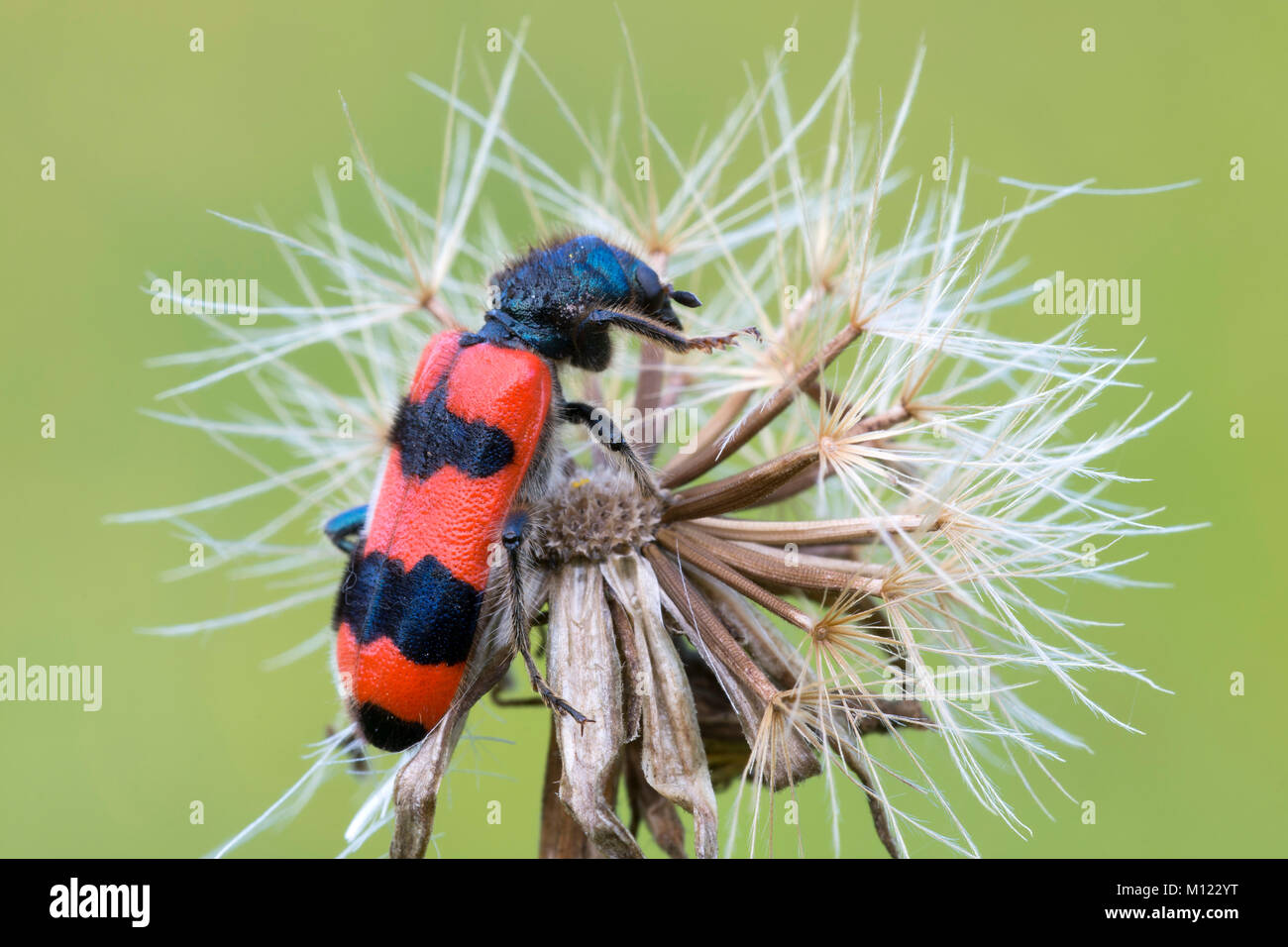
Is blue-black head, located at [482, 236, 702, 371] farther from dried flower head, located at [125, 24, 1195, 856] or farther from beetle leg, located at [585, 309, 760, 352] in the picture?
dried flower head, located at [125, 24, 1195, 856]

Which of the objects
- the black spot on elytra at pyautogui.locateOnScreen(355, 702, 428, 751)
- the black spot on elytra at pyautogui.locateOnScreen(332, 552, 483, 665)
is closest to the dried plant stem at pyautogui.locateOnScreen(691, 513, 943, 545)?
the black spot on elytra at pyautogui.locateOnScreen(332, 552, 483, 665)

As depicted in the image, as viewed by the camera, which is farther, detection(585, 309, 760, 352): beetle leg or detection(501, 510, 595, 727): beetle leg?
detection(585, 309, 760, 352): beetle leg

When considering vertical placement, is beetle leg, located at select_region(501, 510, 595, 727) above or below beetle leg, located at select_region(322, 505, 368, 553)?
below

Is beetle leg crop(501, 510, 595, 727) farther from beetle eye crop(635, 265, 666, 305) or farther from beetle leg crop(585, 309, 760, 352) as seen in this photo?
beetle eye crop(635, 265, 666, 305)

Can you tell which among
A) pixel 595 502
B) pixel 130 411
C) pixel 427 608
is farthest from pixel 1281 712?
pixel 130 411

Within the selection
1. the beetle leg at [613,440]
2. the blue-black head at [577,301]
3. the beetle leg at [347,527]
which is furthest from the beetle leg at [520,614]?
the beetle leg at [347,527]

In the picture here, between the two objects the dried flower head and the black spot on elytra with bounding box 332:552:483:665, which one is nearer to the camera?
the dried flower head

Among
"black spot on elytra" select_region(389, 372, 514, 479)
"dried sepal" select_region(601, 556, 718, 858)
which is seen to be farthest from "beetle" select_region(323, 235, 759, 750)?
"dried sepal" select_region(601, 556, 718, 858)

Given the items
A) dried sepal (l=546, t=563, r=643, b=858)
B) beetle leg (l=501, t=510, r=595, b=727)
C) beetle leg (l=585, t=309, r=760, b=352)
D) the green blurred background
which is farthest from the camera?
the green blurred background

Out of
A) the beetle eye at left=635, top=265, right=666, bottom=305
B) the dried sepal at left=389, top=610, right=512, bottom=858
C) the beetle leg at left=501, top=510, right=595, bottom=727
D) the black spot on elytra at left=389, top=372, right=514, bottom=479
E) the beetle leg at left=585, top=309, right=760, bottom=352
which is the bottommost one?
the dried sepal at left=389, top=610, right=512, bottom=858

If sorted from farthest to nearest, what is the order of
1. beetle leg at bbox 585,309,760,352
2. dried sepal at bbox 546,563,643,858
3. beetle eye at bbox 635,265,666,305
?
beetle eye at bbox 635,265,666,305
beetle leg at bbox 585,309,760,352
dried sepal at bbox 546,563,643,858
